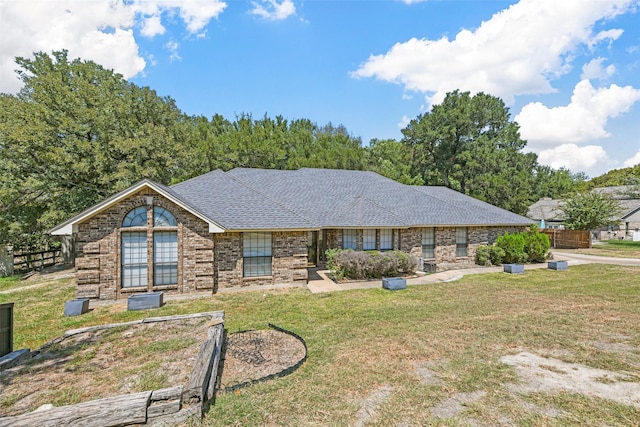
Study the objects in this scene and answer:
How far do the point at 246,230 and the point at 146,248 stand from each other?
3866 millimetres

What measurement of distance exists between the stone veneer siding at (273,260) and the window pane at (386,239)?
468 centimetres

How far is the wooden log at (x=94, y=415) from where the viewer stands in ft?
13.0

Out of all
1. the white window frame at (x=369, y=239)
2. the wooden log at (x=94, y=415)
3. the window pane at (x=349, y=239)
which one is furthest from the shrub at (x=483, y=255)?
the wooden log at (x=94, y=415)

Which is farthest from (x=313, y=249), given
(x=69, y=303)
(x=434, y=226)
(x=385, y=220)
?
(x=69, y=303)

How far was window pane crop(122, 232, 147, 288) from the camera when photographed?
464 inches

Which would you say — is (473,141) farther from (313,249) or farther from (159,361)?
(159,361)

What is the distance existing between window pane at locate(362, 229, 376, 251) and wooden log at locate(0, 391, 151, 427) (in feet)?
42.2

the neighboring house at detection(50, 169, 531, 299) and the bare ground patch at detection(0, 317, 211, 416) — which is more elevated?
the neighboring house at detection(50, 169, 531, 299)

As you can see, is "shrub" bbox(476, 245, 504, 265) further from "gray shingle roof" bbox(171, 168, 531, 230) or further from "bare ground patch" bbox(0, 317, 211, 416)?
"bare ground patch" bbox(0, 317, 211, 416)

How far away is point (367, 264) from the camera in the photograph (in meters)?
14.7

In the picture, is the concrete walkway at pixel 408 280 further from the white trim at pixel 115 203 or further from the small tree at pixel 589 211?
the small tree at pixel 589 211

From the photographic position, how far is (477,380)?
562 centimetres

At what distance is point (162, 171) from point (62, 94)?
23.9 feet

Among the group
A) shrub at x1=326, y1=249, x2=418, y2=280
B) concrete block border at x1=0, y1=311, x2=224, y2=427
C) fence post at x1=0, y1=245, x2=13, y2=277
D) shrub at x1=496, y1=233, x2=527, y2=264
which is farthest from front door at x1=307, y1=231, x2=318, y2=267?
fence post at x1=0, y1=245, x2=13, y2=277
